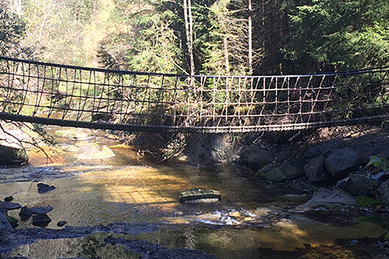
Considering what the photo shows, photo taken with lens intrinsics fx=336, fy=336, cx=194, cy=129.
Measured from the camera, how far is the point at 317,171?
7129 millimetres

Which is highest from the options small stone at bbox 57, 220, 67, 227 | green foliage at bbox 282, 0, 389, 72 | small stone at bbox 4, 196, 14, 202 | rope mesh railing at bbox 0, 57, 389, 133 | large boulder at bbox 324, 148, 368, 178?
green foliage at bbox 282, 0, 389, 72

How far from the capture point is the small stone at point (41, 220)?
5442mm

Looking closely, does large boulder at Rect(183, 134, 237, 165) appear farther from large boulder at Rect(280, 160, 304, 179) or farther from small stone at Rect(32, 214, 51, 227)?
small stone at Rect(32, 214, 51, 227)

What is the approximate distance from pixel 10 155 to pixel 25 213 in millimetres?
4705

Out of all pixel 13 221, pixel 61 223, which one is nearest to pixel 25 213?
pixel 13 221

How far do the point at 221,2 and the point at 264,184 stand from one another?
778 cm

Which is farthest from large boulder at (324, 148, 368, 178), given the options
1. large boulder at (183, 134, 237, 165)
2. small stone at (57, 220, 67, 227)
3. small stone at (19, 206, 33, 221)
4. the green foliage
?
small stone at (19, 206, 33, 221)

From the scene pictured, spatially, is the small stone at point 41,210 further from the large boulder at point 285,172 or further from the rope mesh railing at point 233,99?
the large boulder at point 285,172

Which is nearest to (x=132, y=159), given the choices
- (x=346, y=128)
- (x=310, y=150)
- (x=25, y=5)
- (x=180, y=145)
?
(x=180, y=145)

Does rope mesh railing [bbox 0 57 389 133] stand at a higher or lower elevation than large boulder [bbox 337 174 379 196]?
higher

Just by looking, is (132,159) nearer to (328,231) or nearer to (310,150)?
(310,150)

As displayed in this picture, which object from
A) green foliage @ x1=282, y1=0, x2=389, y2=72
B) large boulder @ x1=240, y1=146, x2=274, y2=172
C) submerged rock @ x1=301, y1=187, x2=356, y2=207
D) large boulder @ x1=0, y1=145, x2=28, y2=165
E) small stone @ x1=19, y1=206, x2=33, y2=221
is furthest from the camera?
large boulder @ x1=0, y1=145, x2=28, y2=165

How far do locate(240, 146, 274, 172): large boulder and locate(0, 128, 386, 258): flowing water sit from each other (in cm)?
41

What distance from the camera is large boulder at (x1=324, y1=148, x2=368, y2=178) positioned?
21.7 ft
